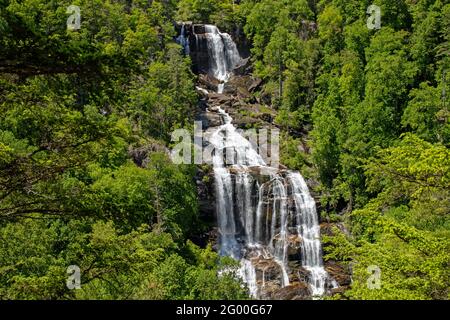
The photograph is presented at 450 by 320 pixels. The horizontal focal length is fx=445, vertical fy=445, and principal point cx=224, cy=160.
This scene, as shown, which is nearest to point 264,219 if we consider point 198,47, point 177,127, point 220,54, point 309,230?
point 309,230

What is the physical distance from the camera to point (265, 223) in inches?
1344

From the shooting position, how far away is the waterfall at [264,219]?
31672 mm

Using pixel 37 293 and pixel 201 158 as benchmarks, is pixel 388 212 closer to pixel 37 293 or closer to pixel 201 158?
pixel 201 158

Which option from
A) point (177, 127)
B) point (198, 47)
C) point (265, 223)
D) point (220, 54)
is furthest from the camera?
point (220, 54)

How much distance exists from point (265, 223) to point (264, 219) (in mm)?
313

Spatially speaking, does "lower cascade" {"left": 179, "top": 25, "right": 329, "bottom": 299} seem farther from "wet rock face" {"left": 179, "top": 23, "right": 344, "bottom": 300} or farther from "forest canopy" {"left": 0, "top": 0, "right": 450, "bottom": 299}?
"forest canopy" {"left": 0, "top": 0, "right": 450, "bottom": 299}

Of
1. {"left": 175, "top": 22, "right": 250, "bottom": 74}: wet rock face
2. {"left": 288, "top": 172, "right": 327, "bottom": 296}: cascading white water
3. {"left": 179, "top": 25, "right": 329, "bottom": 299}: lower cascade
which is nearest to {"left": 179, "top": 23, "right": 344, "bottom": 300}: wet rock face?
{"left": 179, "top": 25, "right": 329, "bottom": 299}: lower cascade

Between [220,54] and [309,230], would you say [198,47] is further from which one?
[309,230]

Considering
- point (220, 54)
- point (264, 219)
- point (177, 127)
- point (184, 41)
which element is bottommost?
point (264, 219)

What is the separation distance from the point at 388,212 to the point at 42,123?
29.3 meters

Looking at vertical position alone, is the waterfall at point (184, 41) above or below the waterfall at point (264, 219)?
above

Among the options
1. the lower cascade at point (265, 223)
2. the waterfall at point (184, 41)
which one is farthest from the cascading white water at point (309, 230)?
the waterfall at point (184, 41)

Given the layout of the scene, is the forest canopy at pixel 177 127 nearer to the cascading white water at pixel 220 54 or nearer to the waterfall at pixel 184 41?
the cascading white water at pixel 220 54

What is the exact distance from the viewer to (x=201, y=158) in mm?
36875
